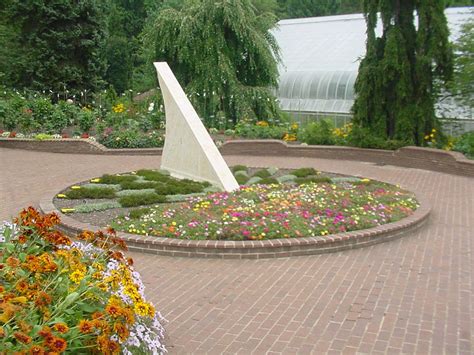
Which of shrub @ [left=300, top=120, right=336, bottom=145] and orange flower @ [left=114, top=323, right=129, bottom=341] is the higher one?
shrub @ [left=300, top=120, right=336, bottom=145]

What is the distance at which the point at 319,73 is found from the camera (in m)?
23.9

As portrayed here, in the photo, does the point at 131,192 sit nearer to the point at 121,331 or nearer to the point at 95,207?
the point at 95,207

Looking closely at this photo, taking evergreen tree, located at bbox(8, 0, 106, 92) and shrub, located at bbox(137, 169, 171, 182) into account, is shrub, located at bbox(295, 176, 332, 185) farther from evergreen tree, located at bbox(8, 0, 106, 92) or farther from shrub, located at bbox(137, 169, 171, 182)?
evergreen tree, located at bbox(8, 0, 106, 92)

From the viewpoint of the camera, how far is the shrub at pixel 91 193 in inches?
372

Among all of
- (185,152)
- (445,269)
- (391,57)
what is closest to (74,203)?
(185,152)

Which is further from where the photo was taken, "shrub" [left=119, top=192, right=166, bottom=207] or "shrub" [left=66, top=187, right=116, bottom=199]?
"shrub" [left=66, top=187, right=116, bottom=199]

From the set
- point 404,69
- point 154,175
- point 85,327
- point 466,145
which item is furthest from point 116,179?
point 466,145

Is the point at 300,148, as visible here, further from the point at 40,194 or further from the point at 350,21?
the point at 350,21

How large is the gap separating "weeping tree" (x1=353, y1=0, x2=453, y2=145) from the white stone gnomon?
18.8 feet

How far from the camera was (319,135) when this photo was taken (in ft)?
50.8

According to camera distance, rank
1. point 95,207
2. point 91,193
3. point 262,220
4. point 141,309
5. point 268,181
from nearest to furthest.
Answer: point 141,309, point 262,220, point 95,207, point 91,193, point 268,181

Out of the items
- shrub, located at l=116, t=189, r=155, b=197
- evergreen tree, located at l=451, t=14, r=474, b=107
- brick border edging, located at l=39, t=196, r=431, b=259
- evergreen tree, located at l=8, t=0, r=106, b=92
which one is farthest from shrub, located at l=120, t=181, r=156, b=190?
evergreen tree, located at l=8, t=0, r=106, b=92

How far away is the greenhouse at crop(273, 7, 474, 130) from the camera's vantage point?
2231cm

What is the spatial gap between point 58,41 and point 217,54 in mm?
9726
